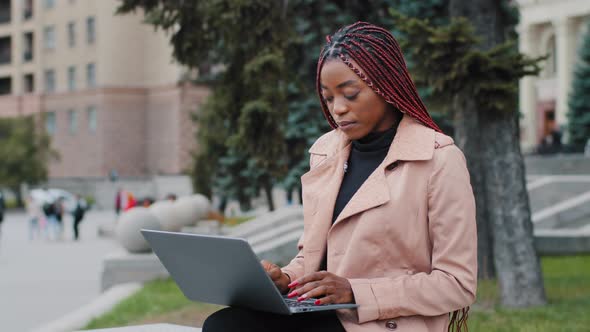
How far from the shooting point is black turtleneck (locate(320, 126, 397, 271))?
3234 millimetres

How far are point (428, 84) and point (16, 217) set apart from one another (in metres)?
40.5

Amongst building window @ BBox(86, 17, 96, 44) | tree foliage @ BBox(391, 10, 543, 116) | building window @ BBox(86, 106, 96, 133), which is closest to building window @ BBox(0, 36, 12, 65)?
building window @ BBox(86, 17, 96, 44)

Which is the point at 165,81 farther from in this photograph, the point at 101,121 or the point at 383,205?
the point at 383,205

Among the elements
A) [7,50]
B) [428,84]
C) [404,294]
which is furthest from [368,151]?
[7,50]

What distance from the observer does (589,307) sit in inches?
324

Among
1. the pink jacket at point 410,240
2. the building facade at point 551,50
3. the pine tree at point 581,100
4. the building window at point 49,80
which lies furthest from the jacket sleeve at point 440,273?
the building window at point 49,80

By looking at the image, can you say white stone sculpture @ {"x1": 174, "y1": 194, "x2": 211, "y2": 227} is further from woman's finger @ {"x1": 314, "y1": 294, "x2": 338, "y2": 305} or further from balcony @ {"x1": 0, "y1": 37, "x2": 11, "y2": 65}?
balcony @ {"x1": 0, "y1": 37, "x2": 11, "y2": 65}

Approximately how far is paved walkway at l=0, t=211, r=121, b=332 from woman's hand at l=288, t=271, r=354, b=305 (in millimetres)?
8075

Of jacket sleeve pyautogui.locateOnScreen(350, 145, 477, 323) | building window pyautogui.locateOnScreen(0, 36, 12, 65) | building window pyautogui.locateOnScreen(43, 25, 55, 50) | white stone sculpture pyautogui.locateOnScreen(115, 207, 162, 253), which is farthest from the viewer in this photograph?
building window pyautogui.locateOnScreen(0, 36, 12, 65)

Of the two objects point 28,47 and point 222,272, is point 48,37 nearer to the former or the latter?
point 28,47

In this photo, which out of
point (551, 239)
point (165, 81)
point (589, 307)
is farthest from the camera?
point (165, 81)

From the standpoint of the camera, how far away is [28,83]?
216 feet

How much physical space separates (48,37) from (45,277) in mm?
50286

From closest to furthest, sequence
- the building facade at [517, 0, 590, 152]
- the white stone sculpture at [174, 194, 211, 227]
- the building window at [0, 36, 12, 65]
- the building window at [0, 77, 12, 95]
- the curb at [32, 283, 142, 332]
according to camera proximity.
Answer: the curb at [32, 283, 142, 332] → the white stone sculpture at [174, 194, 211, 227] → the building facade at [517, 0, 590, 152] → the building window at [0, 36, 12, 65] → the building window at [0, 77, 12, 95]
